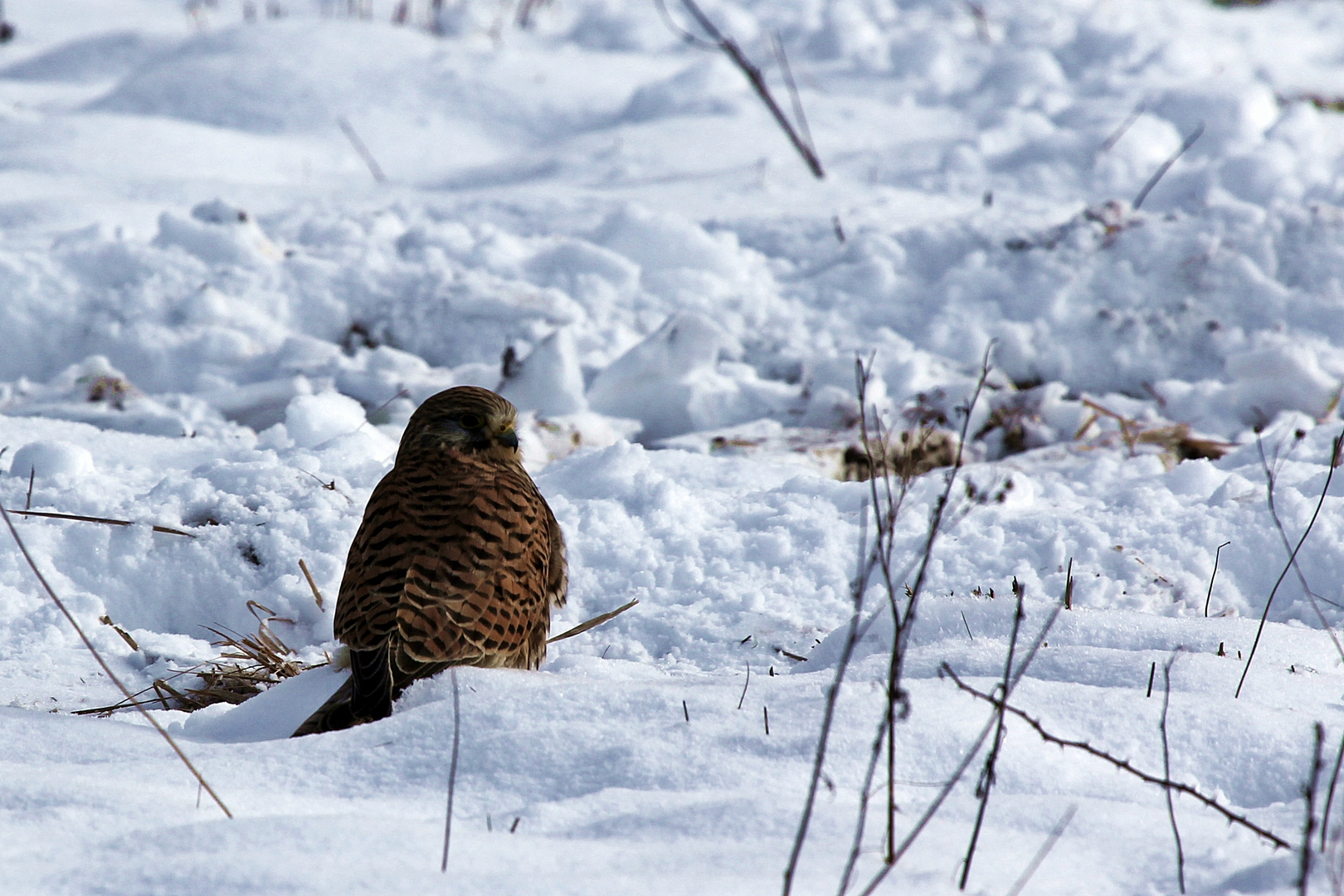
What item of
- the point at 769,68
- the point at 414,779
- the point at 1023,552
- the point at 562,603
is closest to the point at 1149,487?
the point at 1023,552

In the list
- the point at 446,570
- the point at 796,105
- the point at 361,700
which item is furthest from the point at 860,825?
the point at 796,105

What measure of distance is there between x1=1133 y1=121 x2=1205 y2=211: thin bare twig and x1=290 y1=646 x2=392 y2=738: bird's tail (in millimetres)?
5525

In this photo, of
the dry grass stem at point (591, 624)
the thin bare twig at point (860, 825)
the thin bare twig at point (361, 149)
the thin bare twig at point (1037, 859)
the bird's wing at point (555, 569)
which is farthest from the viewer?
the thin bare twig at point (361, 149)

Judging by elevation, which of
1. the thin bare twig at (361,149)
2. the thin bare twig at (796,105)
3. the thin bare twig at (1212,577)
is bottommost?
the thin bare twig at (361,149)

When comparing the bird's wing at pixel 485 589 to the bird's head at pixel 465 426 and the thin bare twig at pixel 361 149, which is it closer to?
the bird's head at pixel 465 426

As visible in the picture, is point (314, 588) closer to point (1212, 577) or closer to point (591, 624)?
point (591, 624)

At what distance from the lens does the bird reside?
2.52 m

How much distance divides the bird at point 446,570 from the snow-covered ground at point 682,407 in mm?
122

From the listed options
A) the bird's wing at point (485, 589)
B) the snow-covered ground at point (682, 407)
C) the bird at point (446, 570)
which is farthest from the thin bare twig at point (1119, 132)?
the bird's wing at point (485, 589)

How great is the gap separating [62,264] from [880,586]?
417cm

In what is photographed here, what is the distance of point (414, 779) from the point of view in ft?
6.81

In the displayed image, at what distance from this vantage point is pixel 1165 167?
270 inches

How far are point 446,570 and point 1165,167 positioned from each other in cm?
553

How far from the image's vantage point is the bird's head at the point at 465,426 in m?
3.14
